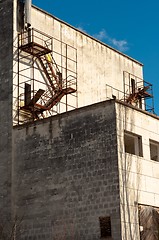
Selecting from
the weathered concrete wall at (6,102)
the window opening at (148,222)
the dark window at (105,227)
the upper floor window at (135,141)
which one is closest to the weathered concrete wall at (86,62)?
the weathered concrete wall at (6,102)

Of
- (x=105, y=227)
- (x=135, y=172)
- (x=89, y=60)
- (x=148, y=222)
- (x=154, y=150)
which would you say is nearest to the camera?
(x=105, y=227)

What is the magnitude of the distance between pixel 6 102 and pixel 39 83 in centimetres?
295

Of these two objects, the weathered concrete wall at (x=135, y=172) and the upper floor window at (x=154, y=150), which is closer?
the weathered concrete wall at (x=135, y=172)

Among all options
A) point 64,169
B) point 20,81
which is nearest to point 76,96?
point 20,81

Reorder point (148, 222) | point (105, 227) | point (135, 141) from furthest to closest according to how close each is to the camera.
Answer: point (135, 141), point (148, 222), point (105, 227)

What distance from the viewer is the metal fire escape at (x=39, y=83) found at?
32750mm

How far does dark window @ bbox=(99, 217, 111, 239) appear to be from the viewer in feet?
84.7

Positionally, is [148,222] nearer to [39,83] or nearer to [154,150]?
[154,150]

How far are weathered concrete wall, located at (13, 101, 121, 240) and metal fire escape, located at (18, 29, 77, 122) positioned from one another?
239 cm

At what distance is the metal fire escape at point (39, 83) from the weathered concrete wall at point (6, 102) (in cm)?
70

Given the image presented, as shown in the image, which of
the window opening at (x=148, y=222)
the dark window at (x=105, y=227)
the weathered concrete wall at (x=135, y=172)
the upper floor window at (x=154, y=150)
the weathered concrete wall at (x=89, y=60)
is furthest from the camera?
the weathered concrete wall at (x=89, y=60)

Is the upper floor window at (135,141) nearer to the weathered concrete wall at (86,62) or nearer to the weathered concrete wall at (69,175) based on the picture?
the weathered concrete wall at (69,175)

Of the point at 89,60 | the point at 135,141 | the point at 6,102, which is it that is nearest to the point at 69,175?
the point at 135,141

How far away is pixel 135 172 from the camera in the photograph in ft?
89.2
